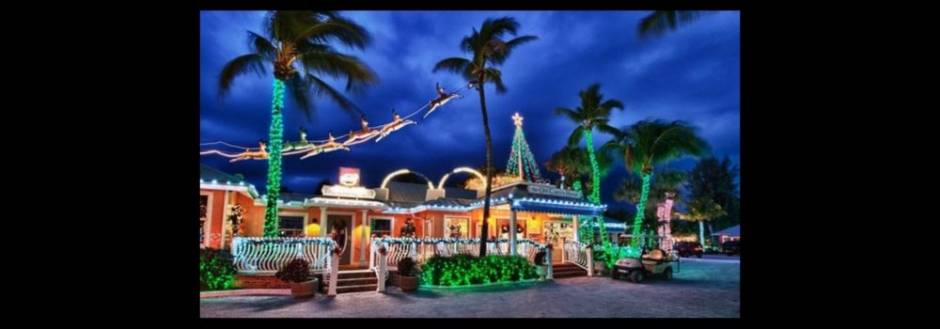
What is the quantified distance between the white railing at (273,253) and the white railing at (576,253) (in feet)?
29.1

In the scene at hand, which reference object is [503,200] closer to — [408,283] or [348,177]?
[408,283]

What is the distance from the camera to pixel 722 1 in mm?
4703

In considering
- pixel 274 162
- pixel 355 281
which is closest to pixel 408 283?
pixel 355 281

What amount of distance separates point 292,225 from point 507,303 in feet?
33.6

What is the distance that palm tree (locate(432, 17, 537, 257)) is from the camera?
528 inches

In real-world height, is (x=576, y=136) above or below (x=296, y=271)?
above

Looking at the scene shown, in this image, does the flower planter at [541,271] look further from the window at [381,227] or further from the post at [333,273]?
the window at [381,227]

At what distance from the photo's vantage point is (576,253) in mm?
16641

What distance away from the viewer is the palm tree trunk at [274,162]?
11.4 meters
